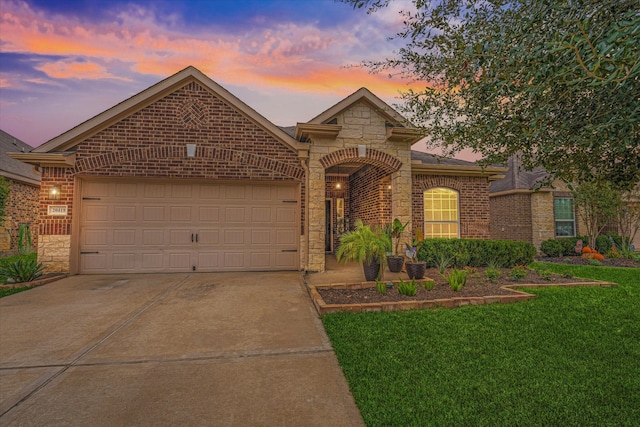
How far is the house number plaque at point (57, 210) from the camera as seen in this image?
26.5 ft

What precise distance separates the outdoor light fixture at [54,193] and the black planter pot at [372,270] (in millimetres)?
8526

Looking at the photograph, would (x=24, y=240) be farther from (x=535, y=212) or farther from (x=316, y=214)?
(x=535, y=212)

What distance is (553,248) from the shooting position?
1305 centimetres

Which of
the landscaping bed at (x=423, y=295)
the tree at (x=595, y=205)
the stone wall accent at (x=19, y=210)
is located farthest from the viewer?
the stone wall accent at (x=19, y=210)

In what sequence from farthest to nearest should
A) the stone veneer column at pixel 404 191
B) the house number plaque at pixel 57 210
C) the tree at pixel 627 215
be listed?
the tree at pixel 627 215
the stone veneer column at pixel 404 191
the house number plaque at pixel 57 210

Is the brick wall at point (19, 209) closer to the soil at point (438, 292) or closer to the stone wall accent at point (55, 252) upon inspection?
the stone wall accent at point (55, 252)

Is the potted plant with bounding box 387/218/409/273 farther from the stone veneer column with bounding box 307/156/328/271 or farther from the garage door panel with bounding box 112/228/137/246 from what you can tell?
the garage door panel with bounding box 112/228/137/246

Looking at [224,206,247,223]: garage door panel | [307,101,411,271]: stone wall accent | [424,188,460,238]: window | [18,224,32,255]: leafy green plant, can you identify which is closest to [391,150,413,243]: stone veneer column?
[307,101,411,271]: stone wall accent

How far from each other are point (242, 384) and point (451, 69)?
4196mm

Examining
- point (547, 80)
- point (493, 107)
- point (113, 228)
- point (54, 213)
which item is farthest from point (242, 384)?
point (54, 213)

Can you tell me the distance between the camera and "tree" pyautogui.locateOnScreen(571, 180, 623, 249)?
11.8m

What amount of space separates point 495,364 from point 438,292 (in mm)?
2924

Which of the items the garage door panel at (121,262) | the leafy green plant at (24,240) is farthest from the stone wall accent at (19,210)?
the garage door panel at (121,262)

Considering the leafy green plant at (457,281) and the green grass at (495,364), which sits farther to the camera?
the leafy green plant at (457,281)
